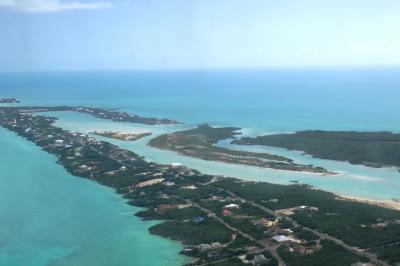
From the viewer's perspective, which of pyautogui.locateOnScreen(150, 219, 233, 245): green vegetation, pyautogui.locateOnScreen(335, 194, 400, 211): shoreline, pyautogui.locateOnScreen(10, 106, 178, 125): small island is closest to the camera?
pyautogui.locateOnScreen(150, 219, 233, 245): green vegetation

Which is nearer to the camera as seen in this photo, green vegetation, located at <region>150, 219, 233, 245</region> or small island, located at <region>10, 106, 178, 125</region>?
green vegetation, located at <region>150, 219, 233, 245</region>

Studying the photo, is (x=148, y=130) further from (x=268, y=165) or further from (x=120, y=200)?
(x=120, y=200)

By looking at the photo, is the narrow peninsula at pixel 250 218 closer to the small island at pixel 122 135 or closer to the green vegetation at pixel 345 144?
the green vegetation at pixel 345 144

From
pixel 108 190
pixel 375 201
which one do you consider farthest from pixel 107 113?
pixel 375 201

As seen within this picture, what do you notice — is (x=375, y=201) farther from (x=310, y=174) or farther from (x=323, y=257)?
(x=323, y=257)

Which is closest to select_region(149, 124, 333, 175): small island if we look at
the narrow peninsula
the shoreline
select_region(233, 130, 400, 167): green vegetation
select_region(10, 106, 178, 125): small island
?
select_region(233, 130, 400, 167): green vegetation

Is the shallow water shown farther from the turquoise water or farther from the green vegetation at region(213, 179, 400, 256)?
the turquoise water

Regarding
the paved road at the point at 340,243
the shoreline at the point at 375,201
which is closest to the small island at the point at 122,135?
the paved road at the point at 340,243
